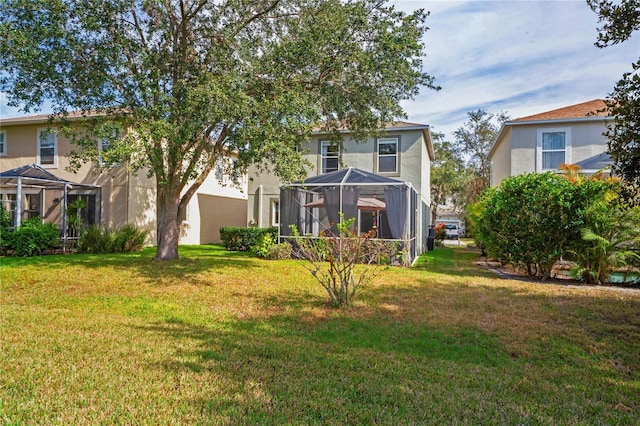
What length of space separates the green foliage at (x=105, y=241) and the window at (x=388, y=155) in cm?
1087

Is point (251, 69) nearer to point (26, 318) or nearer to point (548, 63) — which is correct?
point (26, 318)

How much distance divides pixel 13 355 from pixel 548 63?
13035 mm

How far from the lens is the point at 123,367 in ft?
13.7

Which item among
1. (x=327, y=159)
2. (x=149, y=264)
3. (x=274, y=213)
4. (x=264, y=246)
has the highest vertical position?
(x=327, y=159)

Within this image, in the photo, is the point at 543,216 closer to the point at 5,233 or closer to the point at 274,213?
the point at 274,213

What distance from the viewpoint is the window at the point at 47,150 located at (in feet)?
60.4

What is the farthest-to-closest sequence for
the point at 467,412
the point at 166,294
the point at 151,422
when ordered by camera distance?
1. the point at 166,294
2. the point at 467,412
3. the point at 151,422

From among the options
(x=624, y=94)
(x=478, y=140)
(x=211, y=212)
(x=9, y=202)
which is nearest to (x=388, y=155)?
(x=211, y=212)

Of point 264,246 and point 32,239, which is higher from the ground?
point 32,239

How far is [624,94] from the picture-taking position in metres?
4.77

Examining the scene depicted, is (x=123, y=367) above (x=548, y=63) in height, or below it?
below

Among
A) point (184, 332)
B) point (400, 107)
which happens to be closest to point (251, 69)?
point (400, 107)

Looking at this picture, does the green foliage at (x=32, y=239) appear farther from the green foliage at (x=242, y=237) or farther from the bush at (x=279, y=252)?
the bush at (x=279, y=252)

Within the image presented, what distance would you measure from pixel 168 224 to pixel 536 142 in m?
15.0
